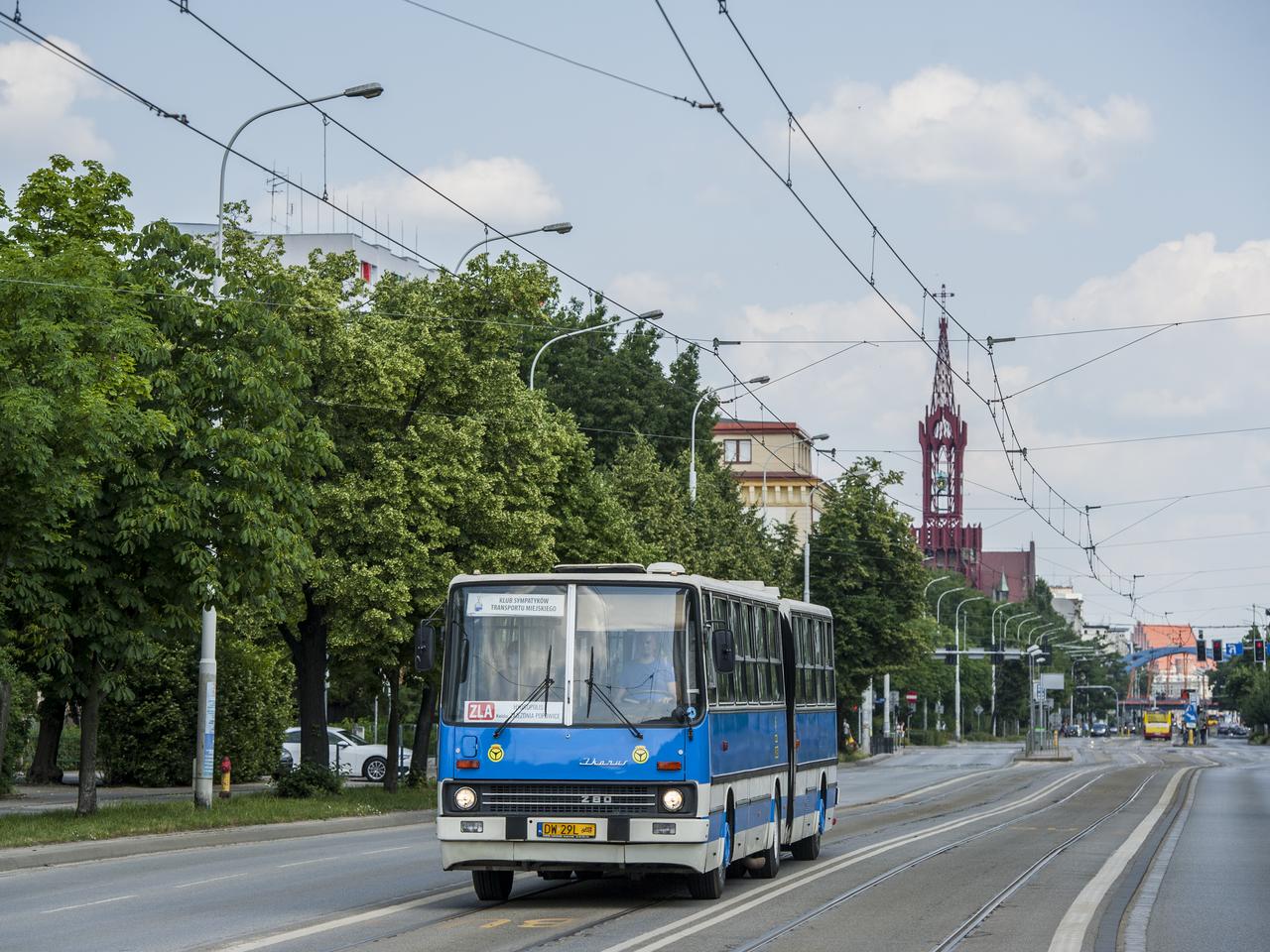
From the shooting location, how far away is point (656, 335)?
289 feet

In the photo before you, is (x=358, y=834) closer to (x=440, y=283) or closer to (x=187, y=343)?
(x=187, y=343)

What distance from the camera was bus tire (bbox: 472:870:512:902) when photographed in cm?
1645

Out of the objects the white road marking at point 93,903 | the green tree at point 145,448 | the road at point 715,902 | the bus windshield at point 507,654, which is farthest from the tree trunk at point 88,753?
the bus windshield at point 507,654

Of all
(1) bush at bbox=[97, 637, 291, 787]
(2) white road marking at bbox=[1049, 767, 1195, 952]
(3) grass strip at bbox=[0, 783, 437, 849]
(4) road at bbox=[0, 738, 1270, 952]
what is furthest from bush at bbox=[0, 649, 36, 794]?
(2) white road marking at bbox=[1049, 767, 1195, 952]

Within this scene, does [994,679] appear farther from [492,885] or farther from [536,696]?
[536,696]

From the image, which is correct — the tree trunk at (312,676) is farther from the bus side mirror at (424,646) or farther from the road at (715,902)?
the bus side mirror at (424,646)

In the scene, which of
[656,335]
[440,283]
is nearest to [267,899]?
[440,283]

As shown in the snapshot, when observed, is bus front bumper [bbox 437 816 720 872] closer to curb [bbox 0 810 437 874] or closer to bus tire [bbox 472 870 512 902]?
bus tire [bbox 472 870 512 902]

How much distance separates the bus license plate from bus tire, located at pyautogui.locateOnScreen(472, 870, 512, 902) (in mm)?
964

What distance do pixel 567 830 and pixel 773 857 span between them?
4.77 metres

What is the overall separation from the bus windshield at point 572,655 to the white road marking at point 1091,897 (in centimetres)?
349

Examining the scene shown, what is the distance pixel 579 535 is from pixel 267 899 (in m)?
24.5

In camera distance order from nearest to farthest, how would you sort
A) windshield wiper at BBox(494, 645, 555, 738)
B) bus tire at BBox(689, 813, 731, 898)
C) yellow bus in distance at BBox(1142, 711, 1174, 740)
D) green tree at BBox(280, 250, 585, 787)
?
windshield wiper at BBox(494, 645, 555, 738) < bus tire at BBox(689, 813, 731, 898) < green tree at BBox(280, 250, 585, 787) < yellow bus in distance at BBox(1142, 711, 1174, 740)

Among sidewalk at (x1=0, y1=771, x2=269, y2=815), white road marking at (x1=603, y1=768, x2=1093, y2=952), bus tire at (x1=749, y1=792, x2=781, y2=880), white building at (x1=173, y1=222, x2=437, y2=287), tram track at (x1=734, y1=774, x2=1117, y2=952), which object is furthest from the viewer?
white building at (x1=173, y1=222, x2=437, y2=287)
